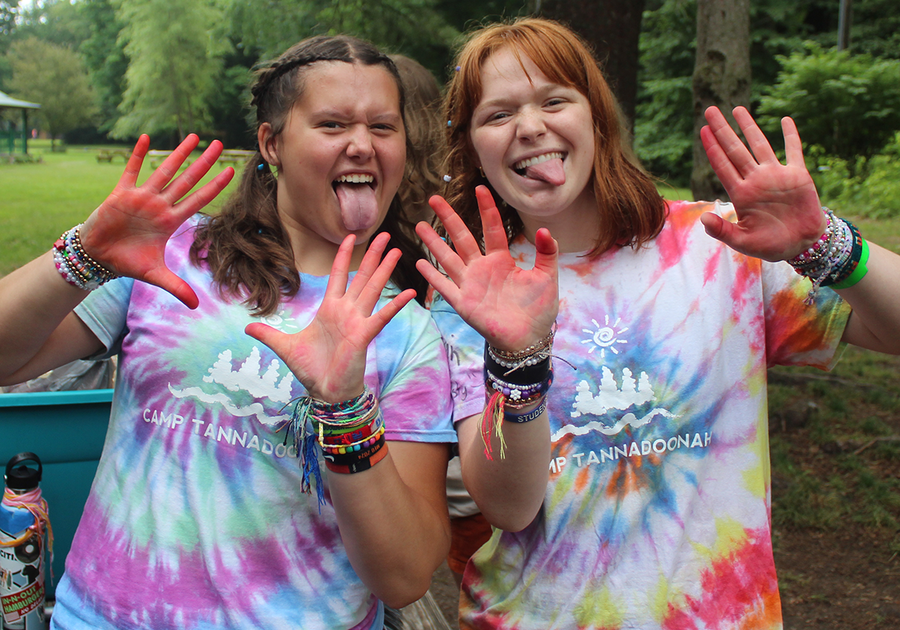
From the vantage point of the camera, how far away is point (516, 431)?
1.50 metres

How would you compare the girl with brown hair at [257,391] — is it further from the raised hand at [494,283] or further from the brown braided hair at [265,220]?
the raised hand at [494,283]

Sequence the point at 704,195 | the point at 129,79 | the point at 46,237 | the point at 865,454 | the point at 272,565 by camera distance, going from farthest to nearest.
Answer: the point at 129,79 → the point at 46,237 → the point at 865,454 → the point at 704,195 → the point at 272,565

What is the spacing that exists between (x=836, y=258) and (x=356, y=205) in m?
1.10

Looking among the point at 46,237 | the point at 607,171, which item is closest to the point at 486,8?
the point at 46,237

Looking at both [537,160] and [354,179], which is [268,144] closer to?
[354,179]

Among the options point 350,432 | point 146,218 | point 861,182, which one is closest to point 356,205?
point 146,218

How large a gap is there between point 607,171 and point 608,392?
58 cm

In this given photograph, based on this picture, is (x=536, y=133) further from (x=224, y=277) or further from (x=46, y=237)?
(x=46, y=237)

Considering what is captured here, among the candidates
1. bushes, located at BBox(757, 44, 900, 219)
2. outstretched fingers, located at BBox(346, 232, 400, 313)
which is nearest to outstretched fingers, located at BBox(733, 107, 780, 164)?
outstretched fingers, located at BBox(346, 232, 400, 313)

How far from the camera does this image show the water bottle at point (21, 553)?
2.04 metres

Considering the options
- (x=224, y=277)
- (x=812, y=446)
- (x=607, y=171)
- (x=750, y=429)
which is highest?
(x=607, y=171)

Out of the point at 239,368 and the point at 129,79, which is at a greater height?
the point at 239,368

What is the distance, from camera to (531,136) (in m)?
1.76

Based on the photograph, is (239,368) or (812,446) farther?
(812,446)
